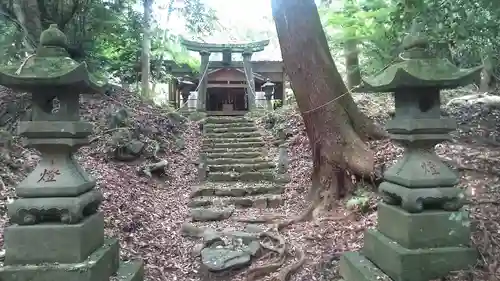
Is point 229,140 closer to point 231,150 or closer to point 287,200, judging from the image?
point 231,150

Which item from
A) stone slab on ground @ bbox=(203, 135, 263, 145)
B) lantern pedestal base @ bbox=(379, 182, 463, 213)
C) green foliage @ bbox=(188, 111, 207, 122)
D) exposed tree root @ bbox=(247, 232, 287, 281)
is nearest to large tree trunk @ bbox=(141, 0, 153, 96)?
green foliage @ bbox=(188, 111, 207, 122)

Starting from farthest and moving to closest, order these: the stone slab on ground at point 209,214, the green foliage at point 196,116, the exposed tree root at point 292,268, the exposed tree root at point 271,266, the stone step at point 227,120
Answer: the green foliage at point 196,116 → the stone step at point 227,120 → the stone slab on ground at point 209,214 → the exposed tree root at point 271,266 → the exposed tree root at point 292,268

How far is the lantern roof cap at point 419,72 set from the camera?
3.29 m

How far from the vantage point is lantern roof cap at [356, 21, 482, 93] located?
10.8 ft

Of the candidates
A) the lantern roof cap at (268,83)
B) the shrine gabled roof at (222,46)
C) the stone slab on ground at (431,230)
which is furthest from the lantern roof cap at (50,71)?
the lantern roof cap at (268,83)

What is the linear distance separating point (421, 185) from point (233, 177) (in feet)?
19.4

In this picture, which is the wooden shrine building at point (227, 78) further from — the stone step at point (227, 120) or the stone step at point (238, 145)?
the stone step at point (238, 145)

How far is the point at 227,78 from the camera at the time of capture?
18.0 m

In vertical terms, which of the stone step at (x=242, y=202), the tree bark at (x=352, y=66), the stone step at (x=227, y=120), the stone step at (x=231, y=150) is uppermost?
the tree bark at (x=352, y=66)

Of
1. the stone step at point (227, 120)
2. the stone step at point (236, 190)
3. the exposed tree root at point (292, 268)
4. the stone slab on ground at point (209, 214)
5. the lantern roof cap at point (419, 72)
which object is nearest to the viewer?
the lantern roof cap at point (419, 72)

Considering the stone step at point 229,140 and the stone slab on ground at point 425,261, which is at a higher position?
the stone step at point 229,140

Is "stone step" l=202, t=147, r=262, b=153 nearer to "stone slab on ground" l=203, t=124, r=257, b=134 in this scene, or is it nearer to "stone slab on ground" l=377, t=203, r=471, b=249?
"stone slab on ground" l=203, t=124, r=257, b=134

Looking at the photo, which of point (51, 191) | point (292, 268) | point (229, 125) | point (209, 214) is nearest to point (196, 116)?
point (229, 125)

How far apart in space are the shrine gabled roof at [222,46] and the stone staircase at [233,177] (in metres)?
5.25
